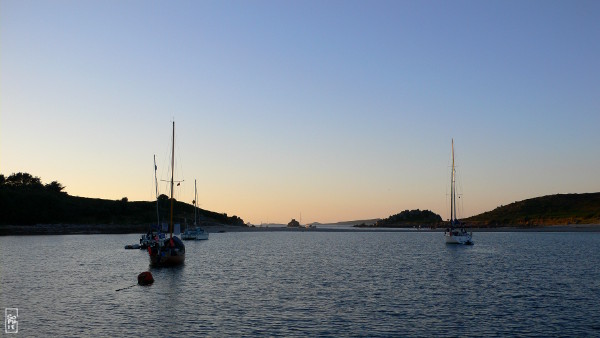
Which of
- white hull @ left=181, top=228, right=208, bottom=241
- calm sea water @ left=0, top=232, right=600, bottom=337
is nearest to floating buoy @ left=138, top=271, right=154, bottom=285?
calm sea water @ left=0, top=232, right=600, bottom=337

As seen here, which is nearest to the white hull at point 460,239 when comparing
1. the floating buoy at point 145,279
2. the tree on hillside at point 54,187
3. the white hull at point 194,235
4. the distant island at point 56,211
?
the white hull at point 194,235

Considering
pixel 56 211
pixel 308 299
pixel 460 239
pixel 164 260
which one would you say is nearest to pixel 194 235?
pixel 56 211

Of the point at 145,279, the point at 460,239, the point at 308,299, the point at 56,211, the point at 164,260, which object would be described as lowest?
the point at 308,299

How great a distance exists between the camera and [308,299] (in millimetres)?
39375

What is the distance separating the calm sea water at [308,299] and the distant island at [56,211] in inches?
4144

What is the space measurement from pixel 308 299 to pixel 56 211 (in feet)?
510

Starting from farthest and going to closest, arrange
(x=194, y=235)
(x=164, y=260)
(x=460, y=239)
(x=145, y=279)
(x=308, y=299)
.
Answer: (x=194, y=235)
(x=460, y=239)
(x=164, y=260)
(x=145, y=279)
(x=308, y=299)

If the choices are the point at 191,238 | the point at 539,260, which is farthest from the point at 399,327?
the point at 191,238

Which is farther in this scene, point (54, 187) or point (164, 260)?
point (54, 187)

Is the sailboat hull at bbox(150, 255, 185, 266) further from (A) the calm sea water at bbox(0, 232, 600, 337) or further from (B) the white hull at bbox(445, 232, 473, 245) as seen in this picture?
(B) the white hull at bbox(445, 232, 473, 245)

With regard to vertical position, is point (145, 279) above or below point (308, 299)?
above

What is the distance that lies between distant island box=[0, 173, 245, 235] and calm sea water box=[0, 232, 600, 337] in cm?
10526

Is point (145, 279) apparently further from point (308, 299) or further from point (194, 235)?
point (194, 235)

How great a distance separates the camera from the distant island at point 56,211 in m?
160
